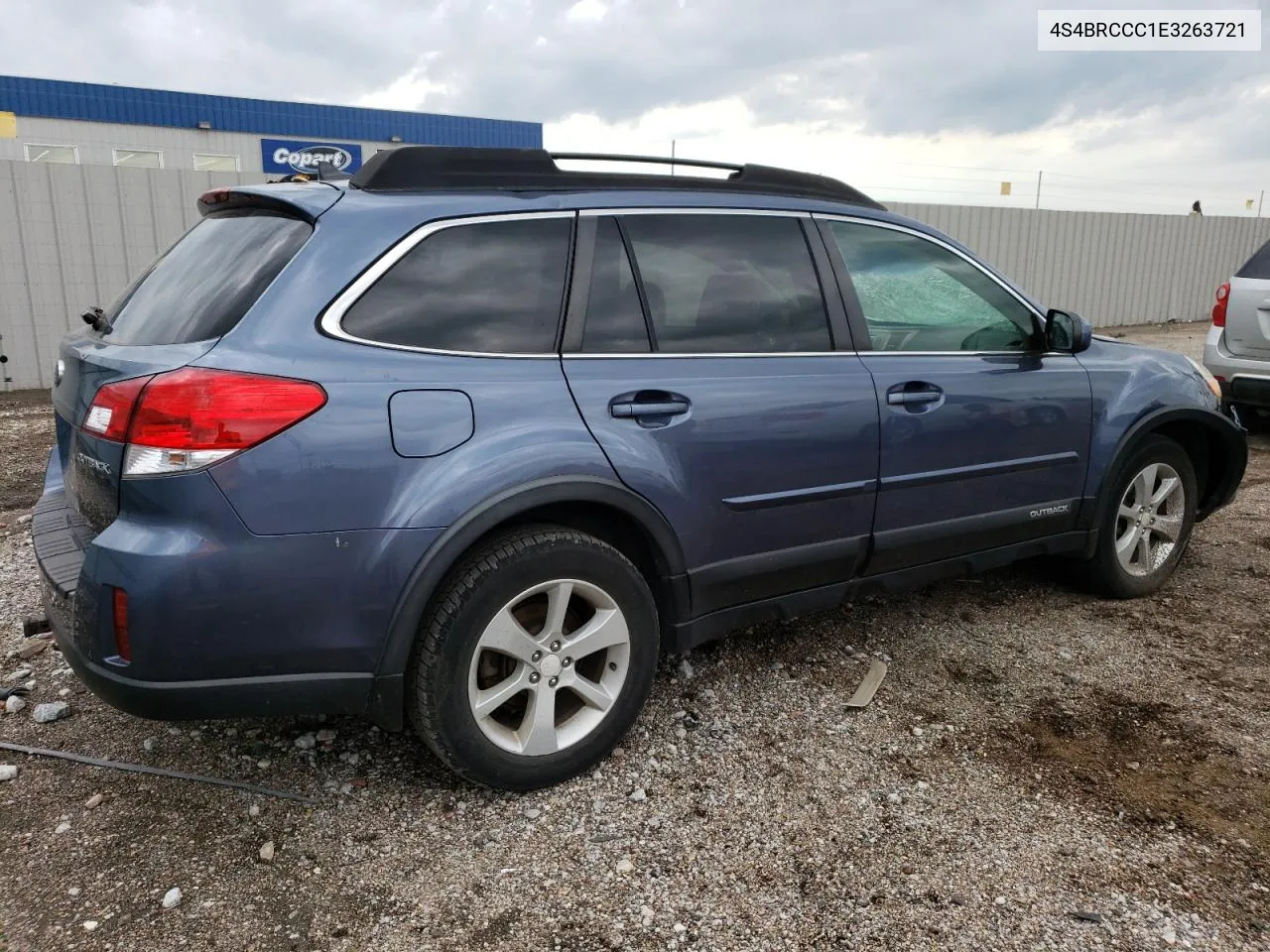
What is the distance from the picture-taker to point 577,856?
2.47m

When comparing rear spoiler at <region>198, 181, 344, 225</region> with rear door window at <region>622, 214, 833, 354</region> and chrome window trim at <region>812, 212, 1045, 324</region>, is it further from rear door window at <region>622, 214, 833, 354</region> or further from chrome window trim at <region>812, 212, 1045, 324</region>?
chrome window trim at <region>812, 212, 1045, 324</region>

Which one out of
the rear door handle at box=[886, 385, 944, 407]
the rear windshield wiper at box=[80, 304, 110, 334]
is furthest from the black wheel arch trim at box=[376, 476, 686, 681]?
the rear windshield wiper at box=[80, 304, 110, 334]

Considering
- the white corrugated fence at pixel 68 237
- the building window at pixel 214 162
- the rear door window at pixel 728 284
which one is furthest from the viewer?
the building window at pixel 214 162

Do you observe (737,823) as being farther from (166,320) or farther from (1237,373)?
(1237,373)

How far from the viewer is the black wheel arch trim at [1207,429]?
155 inches

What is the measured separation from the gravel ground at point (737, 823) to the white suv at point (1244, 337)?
163 inches

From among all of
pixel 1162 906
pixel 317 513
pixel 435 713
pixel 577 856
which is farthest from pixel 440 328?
pixel 1162 906

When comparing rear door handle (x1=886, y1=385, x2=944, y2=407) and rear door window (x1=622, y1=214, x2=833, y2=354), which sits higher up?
rear door window (x1=622, y1=214, x2=833, y2=354)

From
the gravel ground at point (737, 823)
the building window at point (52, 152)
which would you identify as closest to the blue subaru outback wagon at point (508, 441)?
the gravel ground at point (737, 823)

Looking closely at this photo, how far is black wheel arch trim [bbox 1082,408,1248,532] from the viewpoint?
3939 mm

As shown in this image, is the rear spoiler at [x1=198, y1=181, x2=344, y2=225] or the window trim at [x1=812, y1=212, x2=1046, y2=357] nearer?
the rear spoiler at [x1=198, y1=181, x2=344, y2=225]

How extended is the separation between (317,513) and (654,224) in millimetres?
1391

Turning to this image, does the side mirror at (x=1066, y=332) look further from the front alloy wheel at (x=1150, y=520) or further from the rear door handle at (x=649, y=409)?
the rear door handle at (x=649, y=409)

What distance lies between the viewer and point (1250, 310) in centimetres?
693
